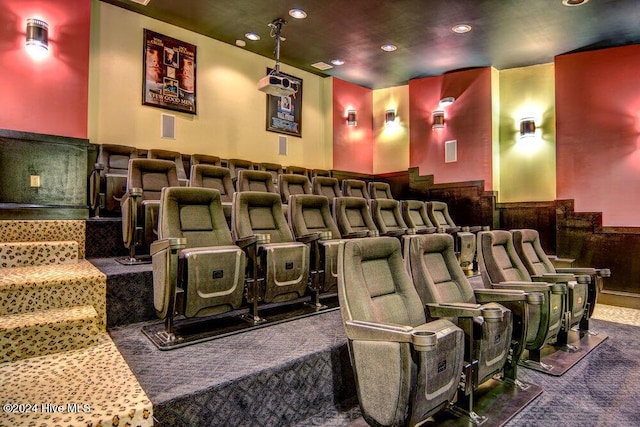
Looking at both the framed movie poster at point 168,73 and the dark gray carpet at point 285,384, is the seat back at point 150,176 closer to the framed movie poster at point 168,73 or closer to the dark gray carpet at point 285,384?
the dark gray carpet at point 285,384

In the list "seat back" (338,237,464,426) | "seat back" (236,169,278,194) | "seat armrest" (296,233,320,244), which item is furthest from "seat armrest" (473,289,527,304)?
"seat back" (236,169,278,194)

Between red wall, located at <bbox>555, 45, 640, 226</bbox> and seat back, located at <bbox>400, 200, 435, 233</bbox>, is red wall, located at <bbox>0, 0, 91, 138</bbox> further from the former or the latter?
red wall, located at <bbox>555, 45, 640, 226</bbox>

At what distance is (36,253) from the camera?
2531mm

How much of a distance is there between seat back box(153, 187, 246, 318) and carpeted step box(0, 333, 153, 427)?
0.49 m

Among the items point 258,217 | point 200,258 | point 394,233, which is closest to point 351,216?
point 394,233

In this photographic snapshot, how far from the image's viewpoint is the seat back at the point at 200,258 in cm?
217

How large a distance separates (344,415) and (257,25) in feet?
15.7

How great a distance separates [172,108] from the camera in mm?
5242

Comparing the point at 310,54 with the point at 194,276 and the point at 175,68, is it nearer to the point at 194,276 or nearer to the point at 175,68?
the point at 175,68

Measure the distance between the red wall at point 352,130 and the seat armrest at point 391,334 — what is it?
5659mm

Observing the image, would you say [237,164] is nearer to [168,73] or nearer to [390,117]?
[168,73]

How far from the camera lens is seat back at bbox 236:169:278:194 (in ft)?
12.6

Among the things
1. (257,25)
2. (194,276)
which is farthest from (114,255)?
(257,25)

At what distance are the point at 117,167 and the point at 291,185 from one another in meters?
1.95
